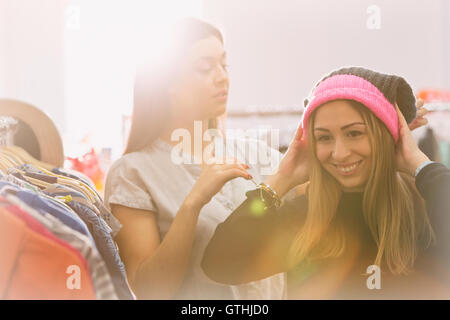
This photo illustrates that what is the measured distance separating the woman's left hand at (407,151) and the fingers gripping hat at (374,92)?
0.01 metres

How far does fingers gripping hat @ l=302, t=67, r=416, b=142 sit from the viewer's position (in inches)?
35.5

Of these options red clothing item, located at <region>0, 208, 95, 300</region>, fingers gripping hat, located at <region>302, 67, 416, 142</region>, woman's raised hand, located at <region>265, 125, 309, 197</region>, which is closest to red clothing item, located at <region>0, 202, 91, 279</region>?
red clothing item, located at <region>0, 208, 95, 300</region>

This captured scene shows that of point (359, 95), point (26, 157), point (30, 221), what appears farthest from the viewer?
point (26, 157)

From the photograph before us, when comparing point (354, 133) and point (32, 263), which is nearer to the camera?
point (32, 263)

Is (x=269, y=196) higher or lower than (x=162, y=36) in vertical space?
lower

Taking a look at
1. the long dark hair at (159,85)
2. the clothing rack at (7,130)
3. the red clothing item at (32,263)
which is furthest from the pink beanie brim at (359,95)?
the clothing rack at (7,130)

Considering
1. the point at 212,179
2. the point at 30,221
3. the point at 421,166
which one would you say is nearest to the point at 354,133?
the point at 421,166

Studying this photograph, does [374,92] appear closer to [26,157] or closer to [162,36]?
[162,36]

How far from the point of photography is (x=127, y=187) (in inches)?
38.5

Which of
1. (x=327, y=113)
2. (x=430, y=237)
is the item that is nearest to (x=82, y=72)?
(x=327, y=113)

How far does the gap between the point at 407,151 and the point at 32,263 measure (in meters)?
0.75

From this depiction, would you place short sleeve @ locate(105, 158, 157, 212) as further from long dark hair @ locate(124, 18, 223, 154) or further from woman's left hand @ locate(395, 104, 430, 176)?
woman's left hand @ locate(395, 104, 430, 176)

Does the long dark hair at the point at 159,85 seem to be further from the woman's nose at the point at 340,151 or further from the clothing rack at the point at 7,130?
the woman's nose at the point at 340,151

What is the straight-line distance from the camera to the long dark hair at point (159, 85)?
1011 millimetres
